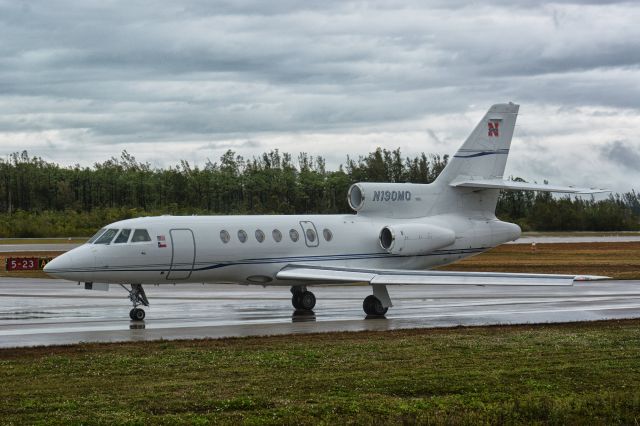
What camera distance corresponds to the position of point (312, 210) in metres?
106

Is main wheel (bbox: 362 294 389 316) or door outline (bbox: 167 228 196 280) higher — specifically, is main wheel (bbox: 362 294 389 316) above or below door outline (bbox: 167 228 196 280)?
below

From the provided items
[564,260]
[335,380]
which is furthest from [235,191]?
[335,380]

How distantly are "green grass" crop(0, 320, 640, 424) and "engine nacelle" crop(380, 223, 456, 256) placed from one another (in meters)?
8.73

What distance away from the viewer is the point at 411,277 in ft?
84.3

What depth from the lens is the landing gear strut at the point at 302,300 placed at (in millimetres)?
28359

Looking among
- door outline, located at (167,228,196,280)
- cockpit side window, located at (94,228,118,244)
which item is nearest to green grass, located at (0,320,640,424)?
door outline, located at (167,228,196,280)

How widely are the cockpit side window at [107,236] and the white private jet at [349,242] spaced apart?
0.03 meters

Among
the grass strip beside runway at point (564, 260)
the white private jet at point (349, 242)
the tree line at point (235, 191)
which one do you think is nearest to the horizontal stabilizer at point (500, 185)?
the white private jet at point (349, 242)

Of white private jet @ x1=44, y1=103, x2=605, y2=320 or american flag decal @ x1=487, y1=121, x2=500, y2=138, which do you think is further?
american flag decal @ x1=487, y1=121, x2=500, y2=138

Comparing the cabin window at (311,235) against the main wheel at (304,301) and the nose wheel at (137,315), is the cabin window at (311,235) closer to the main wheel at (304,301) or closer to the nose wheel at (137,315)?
the main wheel at (304,301)

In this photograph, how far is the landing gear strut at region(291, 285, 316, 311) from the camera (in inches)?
1117

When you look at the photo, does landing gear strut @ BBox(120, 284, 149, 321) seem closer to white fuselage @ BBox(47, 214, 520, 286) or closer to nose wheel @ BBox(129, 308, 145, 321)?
nose wheel @ BBox(129, 308, 145, 321)

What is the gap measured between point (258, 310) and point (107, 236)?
204 inches

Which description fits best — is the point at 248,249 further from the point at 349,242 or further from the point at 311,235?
the point at 349,242
